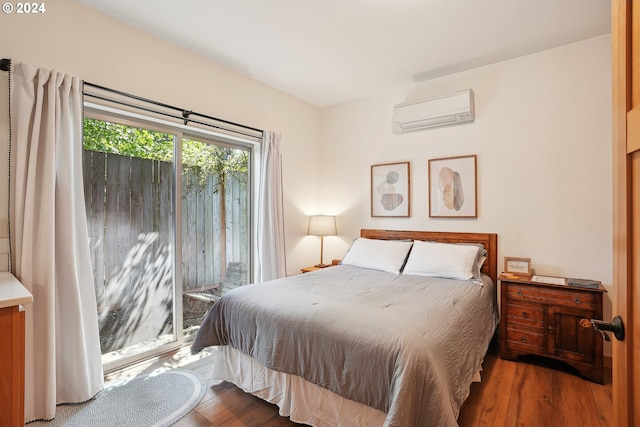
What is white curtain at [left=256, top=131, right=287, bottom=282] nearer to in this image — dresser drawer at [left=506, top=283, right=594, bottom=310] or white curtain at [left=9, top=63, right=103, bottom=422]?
white curtain at [left=9, top=63, right=103, bottom=422]

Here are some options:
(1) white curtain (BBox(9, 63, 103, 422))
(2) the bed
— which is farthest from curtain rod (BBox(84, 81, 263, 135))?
(2) the bed

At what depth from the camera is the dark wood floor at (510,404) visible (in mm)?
1857

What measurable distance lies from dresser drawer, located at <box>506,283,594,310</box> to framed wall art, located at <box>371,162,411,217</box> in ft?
4.26

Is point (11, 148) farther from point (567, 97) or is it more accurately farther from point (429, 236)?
point (567, 97)

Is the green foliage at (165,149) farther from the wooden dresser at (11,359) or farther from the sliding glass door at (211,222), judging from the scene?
the wooden dresser at (11,359)

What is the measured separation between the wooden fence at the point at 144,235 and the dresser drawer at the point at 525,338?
277 centimetres

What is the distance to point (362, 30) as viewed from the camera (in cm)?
248

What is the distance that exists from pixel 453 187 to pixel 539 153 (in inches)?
30.6

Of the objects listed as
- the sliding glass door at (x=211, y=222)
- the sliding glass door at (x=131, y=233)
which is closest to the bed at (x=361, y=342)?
the sliding glass door at (x=131, y=233)

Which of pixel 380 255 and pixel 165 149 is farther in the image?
pixel 380 255

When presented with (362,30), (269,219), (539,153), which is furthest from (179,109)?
(539,153)

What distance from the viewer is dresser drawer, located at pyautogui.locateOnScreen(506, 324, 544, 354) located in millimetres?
2475

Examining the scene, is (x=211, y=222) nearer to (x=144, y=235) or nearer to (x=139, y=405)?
(x=144, y=235)

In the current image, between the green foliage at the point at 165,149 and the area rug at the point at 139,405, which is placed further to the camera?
the green foliage at the point at 165,149
